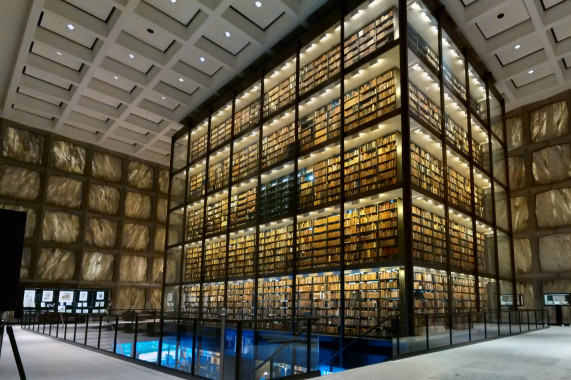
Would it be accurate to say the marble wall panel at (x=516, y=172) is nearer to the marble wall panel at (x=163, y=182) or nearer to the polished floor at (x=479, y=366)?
the polished floor at (x=479, y=366)

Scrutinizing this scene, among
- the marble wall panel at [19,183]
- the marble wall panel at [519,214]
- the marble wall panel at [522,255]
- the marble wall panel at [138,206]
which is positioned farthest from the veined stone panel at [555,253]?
the marble wall panel at [19,183]

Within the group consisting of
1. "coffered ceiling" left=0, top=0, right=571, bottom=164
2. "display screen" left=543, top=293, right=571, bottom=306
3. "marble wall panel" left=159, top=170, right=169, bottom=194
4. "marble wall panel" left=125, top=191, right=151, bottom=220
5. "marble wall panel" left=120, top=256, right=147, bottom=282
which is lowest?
"display screen" left=543, top=293, right=571, bottom=306

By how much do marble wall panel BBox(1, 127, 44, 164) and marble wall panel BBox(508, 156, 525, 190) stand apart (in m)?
24.5

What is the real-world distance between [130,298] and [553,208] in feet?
77.6

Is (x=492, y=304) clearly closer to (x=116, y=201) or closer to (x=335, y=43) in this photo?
(x=335, y=43)

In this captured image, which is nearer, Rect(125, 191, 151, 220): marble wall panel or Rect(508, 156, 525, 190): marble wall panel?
Rect(508, 156, 525, 190): marble wall panel

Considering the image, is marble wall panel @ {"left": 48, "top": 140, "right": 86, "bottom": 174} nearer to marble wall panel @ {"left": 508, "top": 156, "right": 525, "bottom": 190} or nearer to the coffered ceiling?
the coffered ceiling

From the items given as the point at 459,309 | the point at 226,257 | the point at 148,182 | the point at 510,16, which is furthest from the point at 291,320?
the point at 148,182

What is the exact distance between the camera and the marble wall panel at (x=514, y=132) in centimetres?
2020

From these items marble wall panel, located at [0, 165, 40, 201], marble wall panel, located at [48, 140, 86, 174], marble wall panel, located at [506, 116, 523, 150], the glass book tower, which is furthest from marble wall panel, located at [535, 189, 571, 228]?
marble wall panel, located at [0, 165, 40, 201]

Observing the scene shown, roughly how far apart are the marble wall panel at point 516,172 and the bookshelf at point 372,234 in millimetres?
11152

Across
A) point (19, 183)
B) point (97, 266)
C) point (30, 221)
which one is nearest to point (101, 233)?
point (97, 266)

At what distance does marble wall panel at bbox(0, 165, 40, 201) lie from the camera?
73.6 feet

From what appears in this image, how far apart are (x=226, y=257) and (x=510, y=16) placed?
13.5 metres
